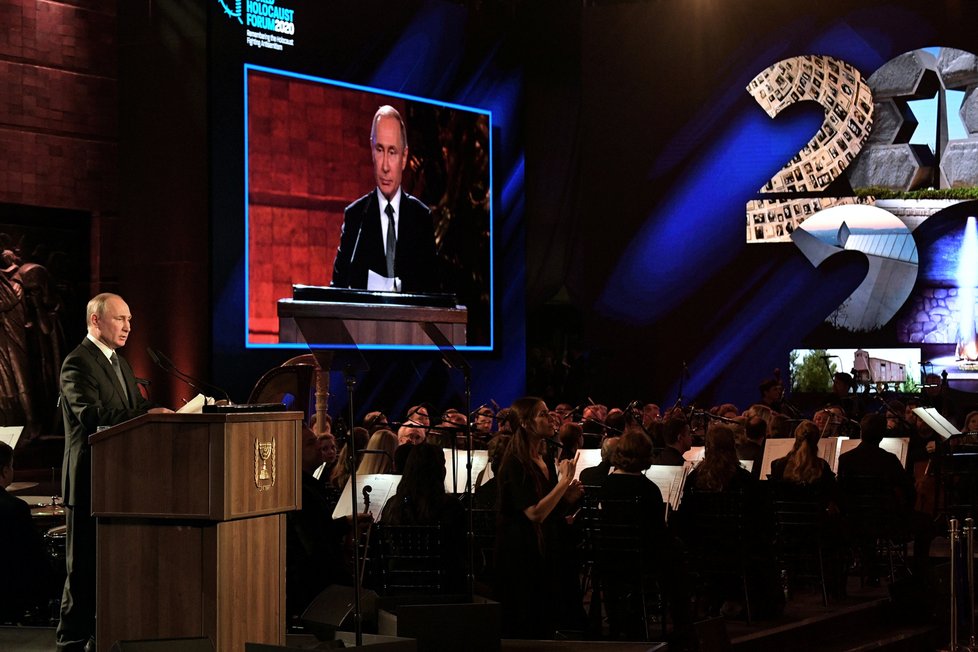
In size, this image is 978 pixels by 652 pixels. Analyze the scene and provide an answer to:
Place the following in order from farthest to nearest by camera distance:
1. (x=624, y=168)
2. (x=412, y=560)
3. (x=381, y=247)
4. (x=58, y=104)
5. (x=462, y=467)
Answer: (x=624, y=168)
(x=381, y=247)
(x=58, y=104)
(x=462, y=467)
(x=412, y=560)

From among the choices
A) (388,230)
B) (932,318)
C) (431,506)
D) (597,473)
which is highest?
(388,230)

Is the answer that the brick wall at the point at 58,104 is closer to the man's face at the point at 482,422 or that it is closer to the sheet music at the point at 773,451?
the man's face at the point at 482,422

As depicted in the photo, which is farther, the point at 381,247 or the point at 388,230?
the point at 388,230

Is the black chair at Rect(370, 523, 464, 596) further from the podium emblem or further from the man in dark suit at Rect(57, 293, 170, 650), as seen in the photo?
the podium emblem

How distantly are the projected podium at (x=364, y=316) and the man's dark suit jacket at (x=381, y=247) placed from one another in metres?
0.39

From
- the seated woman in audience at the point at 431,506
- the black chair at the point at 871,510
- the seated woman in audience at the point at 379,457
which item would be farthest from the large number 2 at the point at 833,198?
the seated woman in audience at the point at 431,506

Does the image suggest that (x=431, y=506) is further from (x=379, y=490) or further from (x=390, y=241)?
(x=390, y=241)

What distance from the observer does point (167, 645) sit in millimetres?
3920

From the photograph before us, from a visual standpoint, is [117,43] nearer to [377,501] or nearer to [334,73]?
[334,73]

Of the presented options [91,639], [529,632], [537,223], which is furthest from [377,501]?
[537,223]

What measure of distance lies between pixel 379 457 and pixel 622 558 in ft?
5.93

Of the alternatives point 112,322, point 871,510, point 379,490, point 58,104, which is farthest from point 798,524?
point 58,104

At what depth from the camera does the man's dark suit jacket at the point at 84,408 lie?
18.0 ft

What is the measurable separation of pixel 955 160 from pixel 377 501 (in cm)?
1325
